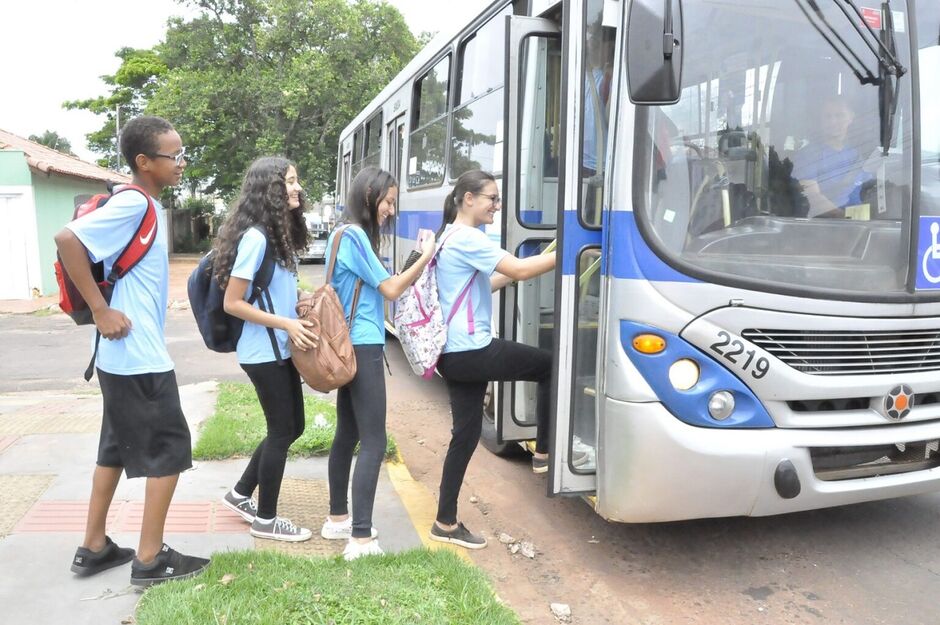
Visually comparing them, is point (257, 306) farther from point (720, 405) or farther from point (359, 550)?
point (720, 405)

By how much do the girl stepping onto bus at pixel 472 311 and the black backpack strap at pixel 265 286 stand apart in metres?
0.77

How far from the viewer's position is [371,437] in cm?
373

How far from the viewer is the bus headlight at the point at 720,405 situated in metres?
3.35

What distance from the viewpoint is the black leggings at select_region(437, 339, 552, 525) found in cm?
382

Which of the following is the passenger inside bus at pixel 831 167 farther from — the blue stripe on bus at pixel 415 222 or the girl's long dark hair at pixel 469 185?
the blue stripe on bus at pixel 415 222

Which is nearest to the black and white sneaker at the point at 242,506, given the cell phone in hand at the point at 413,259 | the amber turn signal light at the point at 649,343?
the cell phone in hand at the point at 413,259

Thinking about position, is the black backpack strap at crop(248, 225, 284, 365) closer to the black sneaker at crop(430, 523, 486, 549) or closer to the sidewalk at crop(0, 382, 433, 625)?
the sidewalk at crop(0, 382, 433, 625)

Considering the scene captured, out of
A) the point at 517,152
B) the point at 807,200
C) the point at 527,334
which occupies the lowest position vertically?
the point at 527,334

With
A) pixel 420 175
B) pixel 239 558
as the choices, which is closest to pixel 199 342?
pixel 420 175

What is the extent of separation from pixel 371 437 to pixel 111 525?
59.7 inches

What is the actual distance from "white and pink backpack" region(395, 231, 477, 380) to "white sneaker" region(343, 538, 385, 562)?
0.83 metres

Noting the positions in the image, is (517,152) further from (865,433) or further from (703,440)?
(865,433)

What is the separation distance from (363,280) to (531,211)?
134 cm

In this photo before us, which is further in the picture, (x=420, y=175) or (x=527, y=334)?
(x=420, y=175)
